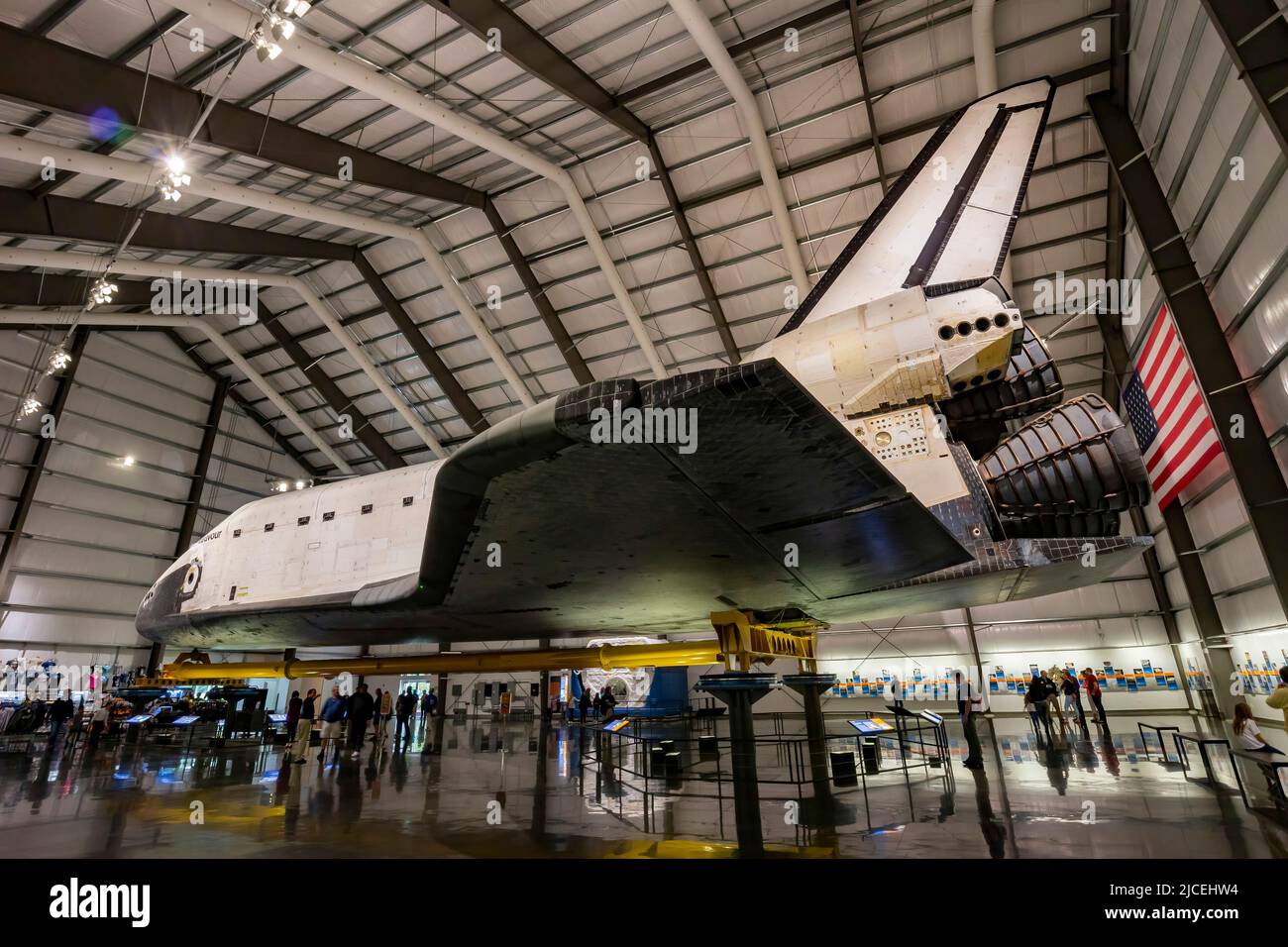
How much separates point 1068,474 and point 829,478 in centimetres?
252

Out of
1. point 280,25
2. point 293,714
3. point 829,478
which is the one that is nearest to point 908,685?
point 293,714

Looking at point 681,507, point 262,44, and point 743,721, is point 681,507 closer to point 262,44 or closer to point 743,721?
point 743,721

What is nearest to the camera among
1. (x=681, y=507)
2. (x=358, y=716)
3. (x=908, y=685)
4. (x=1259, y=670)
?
(x=681, y=507)

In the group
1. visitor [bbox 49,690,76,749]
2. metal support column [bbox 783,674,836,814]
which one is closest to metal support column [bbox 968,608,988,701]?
metal support column [bbox 783,674,836,814]

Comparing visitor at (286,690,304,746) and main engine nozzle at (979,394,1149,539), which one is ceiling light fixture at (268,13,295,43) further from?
visitor at (286,690,304,746)

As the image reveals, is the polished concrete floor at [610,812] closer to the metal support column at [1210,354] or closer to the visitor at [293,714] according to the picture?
the visitor at [293,714]

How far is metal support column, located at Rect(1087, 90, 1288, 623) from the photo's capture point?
A: 330 inches

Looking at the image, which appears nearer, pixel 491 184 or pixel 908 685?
pixel 491 184

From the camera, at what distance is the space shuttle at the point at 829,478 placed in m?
2.35

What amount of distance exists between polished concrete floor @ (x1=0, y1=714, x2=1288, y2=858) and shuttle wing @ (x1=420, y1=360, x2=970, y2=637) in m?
1.28

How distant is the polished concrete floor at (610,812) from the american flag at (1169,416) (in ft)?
17.7

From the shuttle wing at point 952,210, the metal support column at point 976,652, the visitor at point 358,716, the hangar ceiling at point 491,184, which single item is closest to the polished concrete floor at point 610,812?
the visitor at point 358,716

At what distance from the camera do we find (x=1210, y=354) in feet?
30.1

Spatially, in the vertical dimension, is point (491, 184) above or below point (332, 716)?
above
